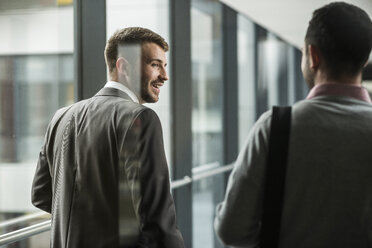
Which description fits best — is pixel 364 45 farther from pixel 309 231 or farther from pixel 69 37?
pixel 69 37

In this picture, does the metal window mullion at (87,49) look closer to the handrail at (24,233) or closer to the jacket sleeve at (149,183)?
the handrail at (24,233)

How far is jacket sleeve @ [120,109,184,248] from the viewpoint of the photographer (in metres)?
1.73

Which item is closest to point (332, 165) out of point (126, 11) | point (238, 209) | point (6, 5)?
point (238, 209)

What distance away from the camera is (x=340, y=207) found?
3.88 feet

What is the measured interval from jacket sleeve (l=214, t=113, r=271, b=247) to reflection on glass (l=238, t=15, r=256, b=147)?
15.4 feet

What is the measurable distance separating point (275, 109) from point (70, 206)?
2.92ft

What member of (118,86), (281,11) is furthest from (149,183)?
(281,11)

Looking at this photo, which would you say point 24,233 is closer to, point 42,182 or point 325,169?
point 42,182

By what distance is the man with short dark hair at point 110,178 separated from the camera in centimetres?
173

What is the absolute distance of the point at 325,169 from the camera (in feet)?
3.89

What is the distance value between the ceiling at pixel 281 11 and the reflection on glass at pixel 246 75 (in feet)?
0.52

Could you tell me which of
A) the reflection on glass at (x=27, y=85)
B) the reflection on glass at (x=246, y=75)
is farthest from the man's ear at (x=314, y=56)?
the reflection on glass at (x=246, y=75)

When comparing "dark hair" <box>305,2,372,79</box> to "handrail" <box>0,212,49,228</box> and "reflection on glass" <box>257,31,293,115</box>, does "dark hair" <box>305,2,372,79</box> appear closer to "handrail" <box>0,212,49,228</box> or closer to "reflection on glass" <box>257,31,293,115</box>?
"handrail" <box>0,212,49,228</box>

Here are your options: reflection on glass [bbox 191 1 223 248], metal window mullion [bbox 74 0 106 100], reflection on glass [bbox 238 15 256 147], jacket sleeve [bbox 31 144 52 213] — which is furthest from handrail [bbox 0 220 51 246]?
reflection on glass [bbox 238 15 256 147]
